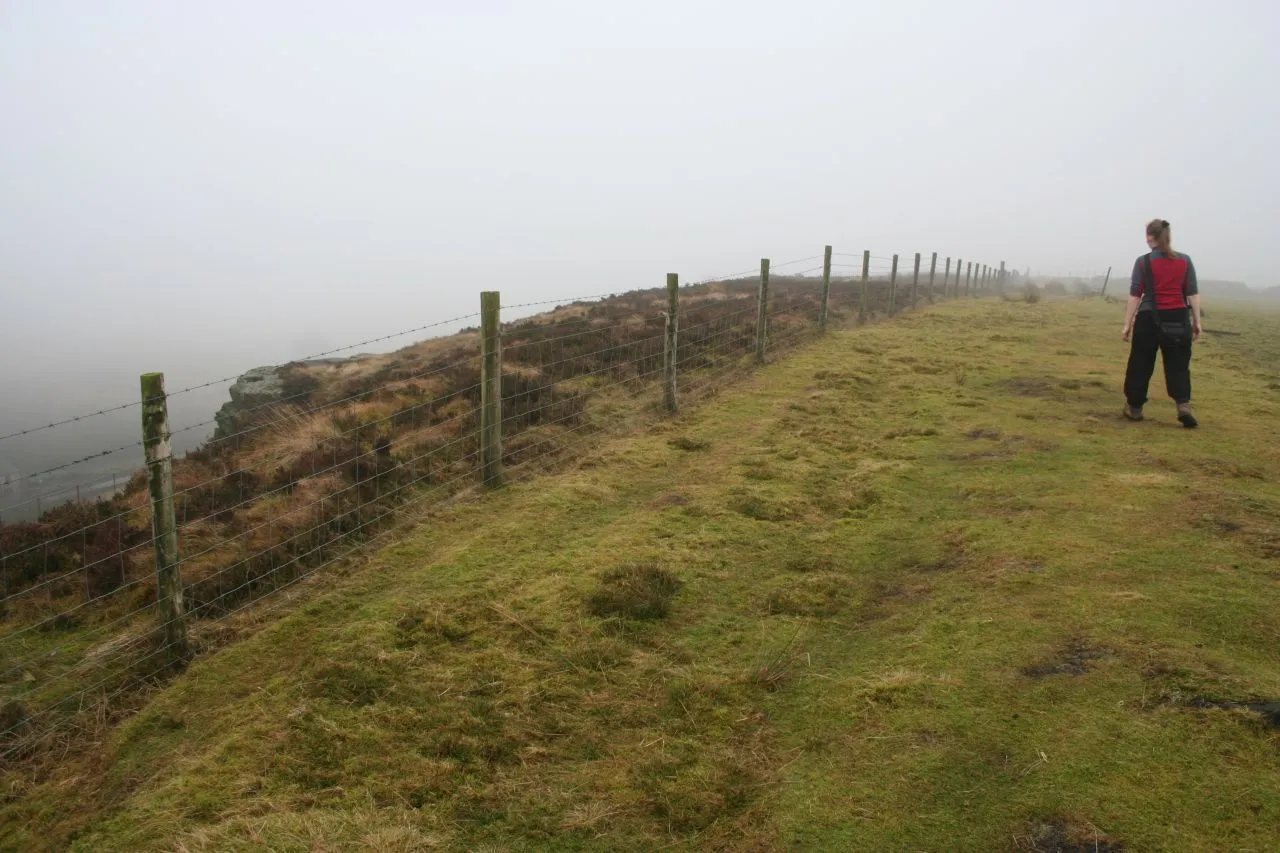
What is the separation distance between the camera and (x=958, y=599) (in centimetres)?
462

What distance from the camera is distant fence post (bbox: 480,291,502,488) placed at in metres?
7.16

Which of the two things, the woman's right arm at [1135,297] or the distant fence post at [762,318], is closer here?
the woman's right arm at [1135,297]

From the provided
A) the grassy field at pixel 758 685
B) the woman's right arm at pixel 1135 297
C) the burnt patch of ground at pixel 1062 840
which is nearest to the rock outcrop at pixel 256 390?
the grassy field at pixel 758 685

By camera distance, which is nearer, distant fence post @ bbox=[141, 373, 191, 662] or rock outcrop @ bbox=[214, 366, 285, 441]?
distant fence post @ bbox=[141, 373, 191, 662]

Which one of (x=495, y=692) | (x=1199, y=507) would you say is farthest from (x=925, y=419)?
(x=495, y=692)

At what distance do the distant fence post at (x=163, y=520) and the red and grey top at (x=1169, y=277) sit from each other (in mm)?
8863

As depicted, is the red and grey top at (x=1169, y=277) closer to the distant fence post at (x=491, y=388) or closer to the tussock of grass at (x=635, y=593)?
the tussock of grass at (x=635, y=593)

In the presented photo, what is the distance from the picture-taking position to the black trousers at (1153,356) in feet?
26.3

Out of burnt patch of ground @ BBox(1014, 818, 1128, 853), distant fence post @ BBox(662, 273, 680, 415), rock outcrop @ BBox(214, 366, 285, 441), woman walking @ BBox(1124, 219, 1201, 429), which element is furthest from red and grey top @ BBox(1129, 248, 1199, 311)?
rock outcrop @ BBox(214, 366, 285, 441)

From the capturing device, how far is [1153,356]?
8.41 metres

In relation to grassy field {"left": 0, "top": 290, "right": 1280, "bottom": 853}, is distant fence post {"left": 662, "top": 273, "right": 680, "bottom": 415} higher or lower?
higher

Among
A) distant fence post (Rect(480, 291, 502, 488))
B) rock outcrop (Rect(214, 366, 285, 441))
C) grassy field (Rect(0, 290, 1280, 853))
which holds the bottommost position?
rock outcrop (Rect(214, 366, 285, 441))

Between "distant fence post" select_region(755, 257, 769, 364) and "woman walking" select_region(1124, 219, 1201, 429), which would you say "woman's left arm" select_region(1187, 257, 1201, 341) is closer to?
"woman walking" select_region(1124, 219, 1201, 429)

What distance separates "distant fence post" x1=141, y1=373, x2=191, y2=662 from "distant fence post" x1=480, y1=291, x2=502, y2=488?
3084 millimetres
